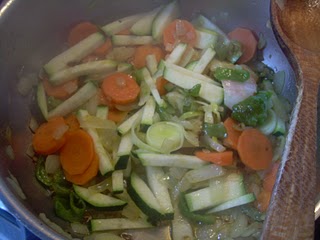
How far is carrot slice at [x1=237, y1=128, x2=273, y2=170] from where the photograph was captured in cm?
175

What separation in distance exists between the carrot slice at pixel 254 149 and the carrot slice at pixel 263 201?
0.10m

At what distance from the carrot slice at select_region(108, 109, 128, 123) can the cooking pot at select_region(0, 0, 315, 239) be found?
350 millimetres

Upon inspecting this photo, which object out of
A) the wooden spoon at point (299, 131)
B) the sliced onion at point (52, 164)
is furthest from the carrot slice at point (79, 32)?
the wooden spoon at point (299, 131)

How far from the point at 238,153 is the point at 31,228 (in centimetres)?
84

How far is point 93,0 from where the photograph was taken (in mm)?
2104

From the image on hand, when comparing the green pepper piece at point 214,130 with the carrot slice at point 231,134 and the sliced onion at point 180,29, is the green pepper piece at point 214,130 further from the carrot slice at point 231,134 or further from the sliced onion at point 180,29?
the sliced onion at point 180,29

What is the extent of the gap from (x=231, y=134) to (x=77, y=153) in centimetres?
62

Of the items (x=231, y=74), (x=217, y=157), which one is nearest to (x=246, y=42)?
(x=231, y=74)

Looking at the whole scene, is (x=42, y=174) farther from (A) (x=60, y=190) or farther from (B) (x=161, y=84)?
(B) (x=161, y=84)

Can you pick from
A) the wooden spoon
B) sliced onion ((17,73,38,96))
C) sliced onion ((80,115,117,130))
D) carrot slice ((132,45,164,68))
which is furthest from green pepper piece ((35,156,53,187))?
the wooden spoon

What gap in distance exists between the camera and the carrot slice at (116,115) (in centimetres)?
188

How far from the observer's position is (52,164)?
1780 millimetres

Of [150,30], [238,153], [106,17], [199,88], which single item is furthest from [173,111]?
[106,17]

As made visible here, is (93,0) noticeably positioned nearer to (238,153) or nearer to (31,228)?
(238,153)
